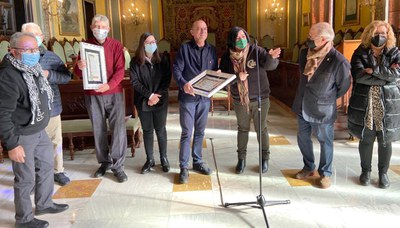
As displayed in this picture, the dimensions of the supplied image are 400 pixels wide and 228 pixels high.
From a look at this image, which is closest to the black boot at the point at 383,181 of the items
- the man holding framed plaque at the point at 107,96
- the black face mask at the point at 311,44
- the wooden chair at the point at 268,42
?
the black face mask at the point at 311,44

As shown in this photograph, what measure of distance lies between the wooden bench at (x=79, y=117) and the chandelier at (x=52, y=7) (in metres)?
4.78

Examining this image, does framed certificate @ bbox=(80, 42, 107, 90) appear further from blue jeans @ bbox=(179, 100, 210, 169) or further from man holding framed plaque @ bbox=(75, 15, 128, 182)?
blue jeans @ bbox=(179, 100, 210, 169)

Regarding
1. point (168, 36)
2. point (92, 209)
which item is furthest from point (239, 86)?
point (168, 36)

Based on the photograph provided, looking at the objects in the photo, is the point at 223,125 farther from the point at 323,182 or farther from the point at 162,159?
the point at 323,182

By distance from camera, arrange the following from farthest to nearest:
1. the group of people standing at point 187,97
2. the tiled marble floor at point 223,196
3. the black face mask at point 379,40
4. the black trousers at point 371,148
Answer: the black trousers at point 371,148 → the black face mask at point 379,40 → the tiled marble floor at point 223,196 → the group of people standing at point 187,97

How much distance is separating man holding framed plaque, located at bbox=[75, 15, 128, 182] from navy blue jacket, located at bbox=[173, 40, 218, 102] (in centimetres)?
57

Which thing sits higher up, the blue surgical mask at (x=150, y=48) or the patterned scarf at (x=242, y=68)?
the blue surgical mask at (x=150, y=48)

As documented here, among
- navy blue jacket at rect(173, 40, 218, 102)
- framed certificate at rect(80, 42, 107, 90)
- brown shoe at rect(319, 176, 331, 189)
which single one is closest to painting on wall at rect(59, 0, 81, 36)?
framed certificate at rect(80, 42, 107, 90)

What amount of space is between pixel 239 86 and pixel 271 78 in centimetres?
524

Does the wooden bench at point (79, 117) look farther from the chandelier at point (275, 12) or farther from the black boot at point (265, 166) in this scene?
the chandelier at point (275, 12)

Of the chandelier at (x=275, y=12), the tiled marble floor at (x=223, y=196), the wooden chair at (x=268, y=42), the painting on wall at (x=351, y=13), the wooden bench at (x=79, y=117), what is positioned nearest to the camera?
the tiled marble floor at (x=223, y=196)

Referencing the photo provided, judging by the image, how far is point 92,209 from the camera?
2.94 m

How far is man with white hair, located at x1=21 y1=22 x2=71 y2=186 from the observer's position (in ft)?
10.2

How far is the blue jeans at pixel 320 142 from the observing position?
10.4 feet
